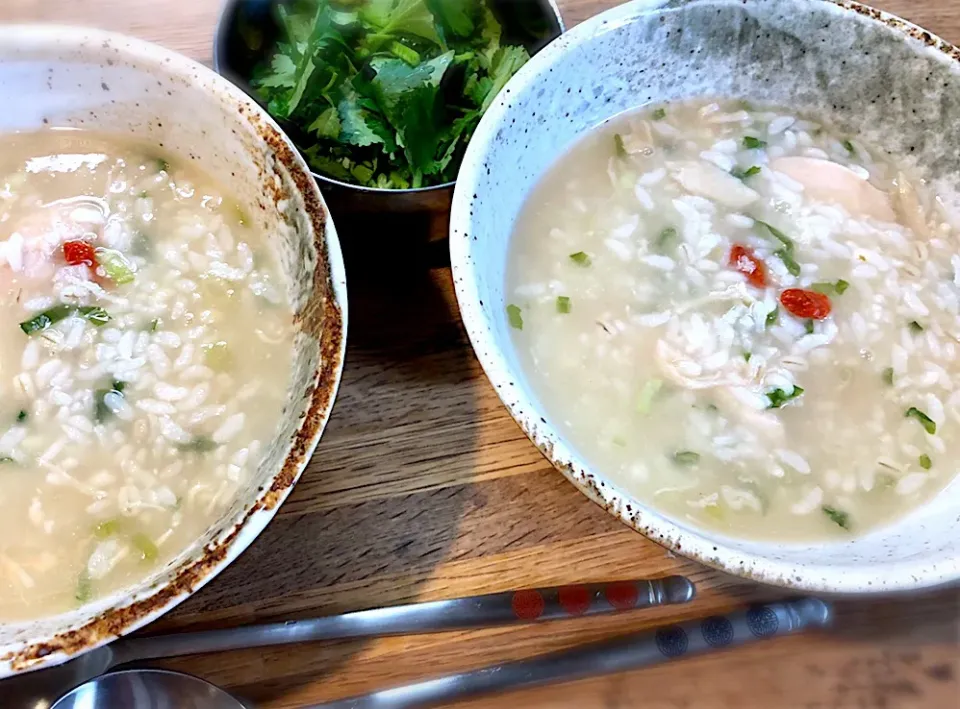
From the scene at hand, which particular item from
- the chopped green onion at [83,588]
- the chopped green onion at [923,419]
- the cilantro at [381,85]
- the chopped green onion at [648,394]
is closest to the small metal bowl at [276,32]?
the cilantro at [381,85]

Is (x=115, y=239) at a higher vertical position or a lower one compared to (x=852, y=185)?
lower

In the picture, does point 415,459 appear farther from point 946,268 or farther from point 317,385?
point 946,268

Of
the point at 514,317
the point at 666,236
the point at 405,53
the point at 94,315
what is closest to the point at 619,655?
the point at 514,317

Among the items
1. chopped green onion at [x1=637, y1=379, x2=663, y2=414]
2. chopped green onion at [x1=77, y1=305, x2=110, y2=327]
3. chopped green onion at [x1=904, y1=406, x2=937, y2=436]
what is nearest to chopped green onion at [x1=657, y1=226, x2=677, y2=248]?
chopped green onion at [x1=637, y1=379, x2=663, y2=414]

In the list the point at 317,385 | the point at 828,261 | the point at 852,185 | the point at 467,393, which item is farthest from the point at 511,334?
the point at 852,185

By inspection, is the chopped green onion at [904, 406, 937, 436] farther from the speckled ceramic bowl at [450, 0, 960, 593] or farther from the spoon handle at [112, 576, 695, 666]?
the spoon handle at [112, 576, 695, 666]

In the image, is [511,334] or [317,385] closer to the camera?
[317,385]
